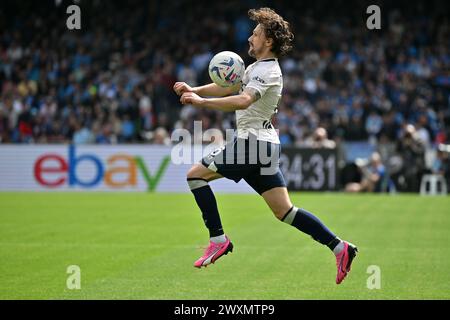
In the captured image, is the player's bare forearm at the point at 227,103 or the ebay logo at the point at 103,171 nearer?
the player's bare forearm at the point at 227,103

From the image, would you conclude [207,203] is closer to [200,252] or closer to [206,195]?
[206,195]

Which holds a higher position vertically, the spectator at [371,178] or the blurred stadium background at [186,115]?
the blurred stadium background at [186,115]

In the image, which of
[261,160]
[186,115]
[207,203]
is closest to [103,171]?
[186,115]

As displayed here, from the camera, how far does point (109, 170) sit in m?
24.6

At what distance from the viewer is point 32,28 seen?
106 feet

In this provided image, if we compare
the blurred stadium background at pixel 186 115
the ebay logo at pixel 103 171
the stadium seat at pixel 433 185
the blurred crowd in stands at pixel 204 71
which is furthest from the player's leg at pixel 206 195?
the stadium seat at pixel 433 185

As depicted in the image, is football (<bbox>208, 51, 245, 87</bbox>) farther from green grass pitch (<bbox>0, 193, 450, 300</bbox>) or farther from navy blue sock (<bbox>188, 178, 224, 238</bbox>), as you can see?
green grass pitch (<bbox>0, 193, 450, 300</bbox>)

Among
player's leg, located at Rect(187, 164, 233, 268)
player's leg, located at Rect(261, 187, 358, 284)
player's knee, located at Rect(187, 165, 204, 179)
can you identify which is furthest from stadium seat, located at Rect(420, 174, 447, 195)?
player's knee, located at Rect(187, 165, 204, 179)

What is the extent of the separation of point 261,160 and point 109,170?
1653 cm

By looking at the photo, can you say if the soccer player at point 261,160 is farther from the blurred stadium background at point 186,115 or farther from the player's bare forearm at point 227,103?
the blurred stadium background at point 186,115

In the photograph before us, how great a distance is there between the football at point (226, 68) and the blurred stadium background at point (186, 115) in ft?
15.1

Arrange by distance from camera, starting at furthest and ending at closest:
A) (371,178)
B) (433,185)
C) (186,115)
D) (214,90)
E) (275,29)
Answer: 1. (186,115)
2. (371,178)
3. (433,185)
4. (214,90)
5. (275,29)

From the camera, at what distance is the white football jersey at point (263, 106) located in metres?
8.51
